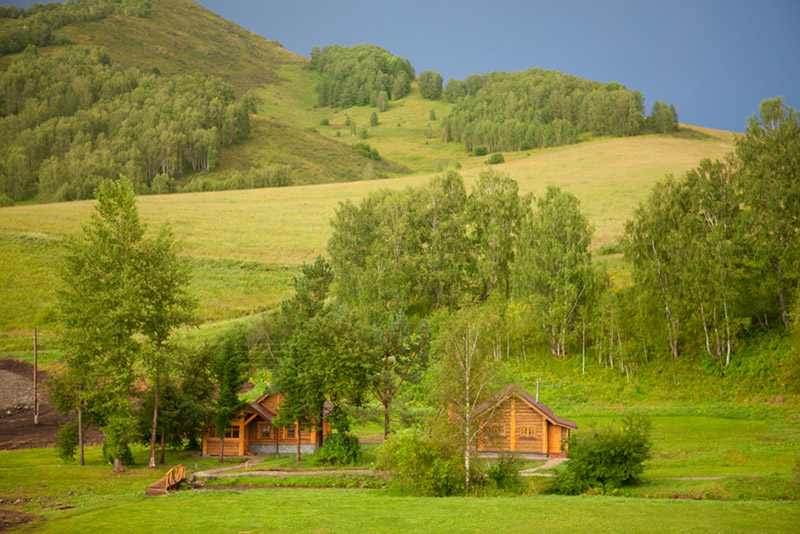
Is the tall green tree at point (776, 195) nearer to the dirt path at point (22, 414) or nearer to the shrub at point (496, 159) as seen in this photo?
the dirt path at point (22, 414)

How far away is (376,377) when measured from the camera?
4322cm

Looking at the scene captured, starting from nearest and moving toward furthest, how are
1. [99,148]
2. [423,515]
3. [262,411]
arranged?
[423,515] < [262,411] < [99,148]

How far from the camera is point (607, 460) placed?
31.8 metres

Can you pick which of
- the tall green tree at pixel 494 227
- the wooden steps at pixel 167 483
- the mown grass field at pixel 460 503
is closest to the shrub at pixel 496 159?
the tall green tree at pixel 494 227

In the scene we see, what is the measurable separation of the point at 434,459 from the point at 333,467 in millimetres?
11826

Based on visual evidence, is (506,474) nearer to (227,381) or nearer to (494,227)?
(227,381)

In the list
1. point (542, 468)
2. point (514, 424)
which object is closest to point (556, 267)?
point (514, 424)

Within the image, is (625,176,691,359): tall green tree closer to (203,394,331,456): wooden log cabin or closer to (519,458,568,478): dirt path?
(519,458,568,478): dirt path

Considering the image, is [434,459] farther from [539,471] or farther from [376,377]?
[376,377]

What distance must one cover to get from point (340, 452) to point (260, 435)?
30.7 feet

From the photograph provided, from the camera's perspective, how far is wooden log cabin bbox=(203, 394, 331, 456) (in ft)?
154

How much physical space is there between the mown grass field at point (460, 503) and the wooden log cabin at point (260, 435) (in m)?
5.93

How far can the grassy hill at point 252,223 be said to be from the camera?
79000 millimetres

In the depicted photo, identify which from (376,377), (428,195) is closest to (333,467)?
(376,377)
